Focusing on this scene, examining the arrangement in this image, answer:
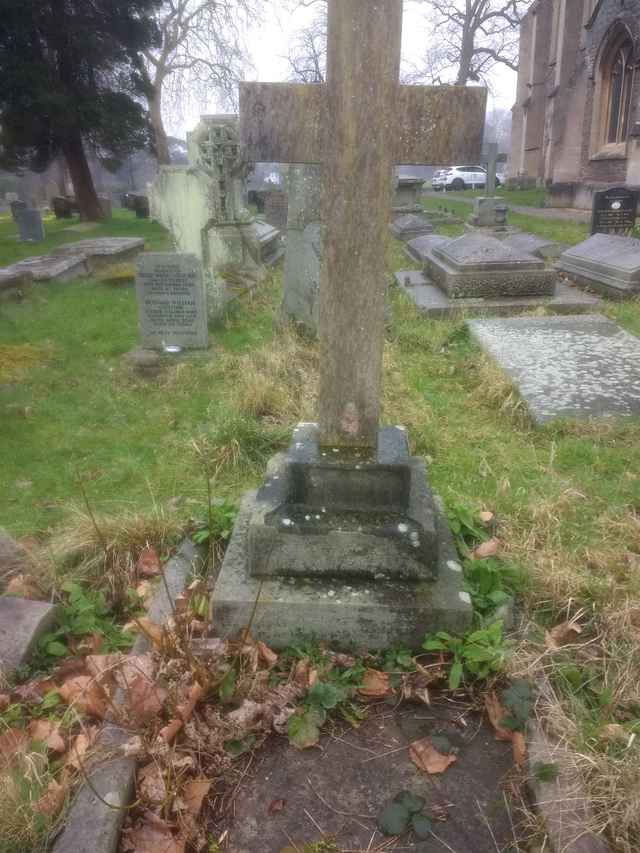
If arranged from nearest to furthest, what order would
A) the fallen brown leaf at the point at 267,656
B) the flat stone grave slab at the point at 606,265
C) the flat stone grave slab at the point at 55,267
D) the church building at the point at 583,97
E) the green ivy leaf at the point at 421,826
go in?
the green ivy leaf at the point at 421,826
the fallen brown leaf at the point at 267,656
the flat stone grave slab at the point at 606,265
the flat stone grave slab at the point at 55,267
the church building at the point at 583,97

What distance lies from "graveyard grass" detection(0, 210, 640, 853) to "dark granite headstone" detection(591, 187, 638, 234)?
15.1ft

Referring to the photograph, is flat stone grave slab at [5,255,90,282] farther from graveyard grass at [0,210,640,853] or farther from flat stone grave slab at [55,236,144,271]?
graveyard grass at [0,210,640,853]

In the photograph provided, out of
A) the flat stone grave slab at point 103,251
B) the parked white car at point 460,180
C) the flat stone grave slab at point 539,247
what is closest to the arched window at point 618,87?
the flat stone grave slab at point 539,247

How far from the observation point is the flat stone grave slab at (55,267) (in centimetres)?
970

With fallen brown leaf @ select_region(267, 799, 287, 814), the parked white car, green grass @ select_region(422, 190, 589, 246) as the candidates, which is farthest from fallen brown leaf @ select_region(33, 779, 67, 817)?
the parked white car

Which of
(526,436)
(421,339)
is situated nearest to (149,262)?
(421,339)

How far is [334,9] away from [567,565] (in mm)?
2316

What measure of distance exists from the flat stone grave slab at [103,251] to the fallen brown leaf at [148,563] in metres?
9.38

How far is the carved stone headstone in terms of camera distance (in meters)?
6.05

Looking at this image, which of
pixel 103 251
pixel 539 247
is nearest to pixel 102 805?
pixel 539 247

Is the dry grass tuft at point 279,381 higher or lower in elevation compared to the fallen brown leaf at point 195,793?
higher

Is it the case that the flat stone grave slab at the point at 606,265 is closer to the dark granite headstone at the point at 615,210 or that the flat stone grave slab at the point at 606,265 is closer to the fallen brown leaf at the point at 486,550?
the dark granite headstone at the point at 615,210

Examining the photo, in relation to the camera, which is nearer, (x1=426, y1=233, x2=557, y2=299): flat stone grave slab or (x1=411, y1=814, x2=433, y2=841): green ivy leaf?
(x1=411, y1=814, x2=433, y2=841): green ivy leaf

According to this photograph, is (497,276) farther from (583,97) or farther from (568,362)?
(583,97)
